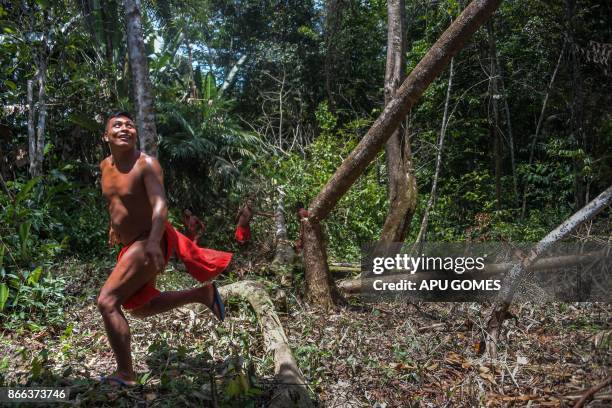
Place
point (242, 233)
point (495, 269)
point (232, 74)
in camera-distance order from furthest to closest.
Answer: point (232, 74) → point (242, 233) → point (495, 269)

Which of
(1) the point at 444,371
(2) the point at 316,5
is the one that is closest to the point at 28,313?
(1) the point at 444,371

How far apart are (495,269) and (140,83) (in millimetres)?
4717

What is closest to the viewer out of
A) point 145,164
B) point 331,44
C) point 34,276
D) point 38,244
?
point 145,164

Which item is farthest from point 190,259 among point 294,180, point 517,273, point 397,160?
point 294,180

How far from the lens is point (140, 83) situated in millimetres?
6539

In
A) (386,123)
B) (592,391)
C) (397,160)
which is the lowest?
(592,391)

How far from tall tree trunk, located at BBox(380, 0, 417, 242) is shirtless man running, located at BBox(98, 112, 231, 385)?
3.38 m

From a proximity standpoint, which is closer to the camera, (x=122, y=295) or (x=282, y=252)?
(x=122, y=295)

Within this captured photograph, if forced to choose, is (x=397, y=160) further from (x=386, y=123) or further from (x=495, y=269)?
(x=386, y=123)

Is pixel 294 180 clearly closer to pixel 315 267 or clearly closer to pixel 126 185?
pixel 315 267

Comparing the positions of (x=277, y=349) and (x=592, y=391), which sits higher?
(x=592, y=391)

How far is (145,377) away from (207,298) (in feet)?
2.13

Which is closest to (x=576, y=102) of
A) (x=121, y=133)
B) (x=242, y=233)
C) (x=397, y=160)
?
(x=397, y=160)

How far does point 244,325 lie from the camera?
4555 mm
